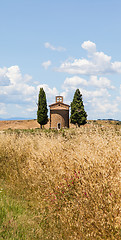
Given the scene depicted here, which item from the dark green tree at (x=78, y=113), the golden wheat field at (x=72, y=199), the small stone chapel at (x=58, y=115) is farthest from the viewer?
the dark green tree at (x=78, y=113)

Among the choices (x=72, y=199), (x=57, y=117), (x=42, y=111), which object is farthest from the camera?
(x=42, y=111)

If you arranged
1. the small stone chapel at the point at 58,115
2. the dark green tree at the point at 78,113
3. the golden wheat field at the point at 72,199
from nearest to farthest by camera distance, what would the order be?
1. the golden wheat field at the point at 72,199
2. the small stone chapel at the point at 58,115
3. the dark green tree at the point at 78,113

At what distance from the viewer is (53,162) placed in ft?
19.4

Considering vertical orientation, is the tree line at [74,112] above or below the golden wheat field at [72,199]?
above

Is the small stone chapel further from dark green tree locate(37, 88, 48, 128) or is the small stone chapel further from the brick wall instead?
dark green tree locate(37, 88, 48, 128)

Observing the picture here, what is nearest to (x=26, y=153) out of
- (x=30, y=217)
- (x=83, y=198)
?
(x=30, y=217)

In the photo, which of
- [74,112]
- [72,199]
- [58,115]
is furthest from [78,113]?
[72,199]

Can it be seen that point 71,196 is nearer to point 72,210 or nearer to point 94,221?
point 72,210

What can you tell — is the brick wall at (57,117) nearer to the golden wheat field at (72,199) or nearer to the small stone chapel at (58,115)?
the small stone chapel at (58,115)

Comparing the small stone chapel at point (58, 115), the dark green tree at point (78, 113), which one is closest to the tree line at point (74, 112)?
the dark green tree at point (78, 113)

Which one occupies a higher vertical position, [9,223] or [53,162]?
[53,162]

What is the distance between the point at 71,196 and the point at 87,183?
2.60ft

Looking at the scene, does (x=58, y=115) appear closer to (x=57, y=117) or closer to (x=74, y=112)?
(x=57, y=117)

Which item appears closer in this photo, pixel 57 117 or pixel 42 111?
pixel 57 117
